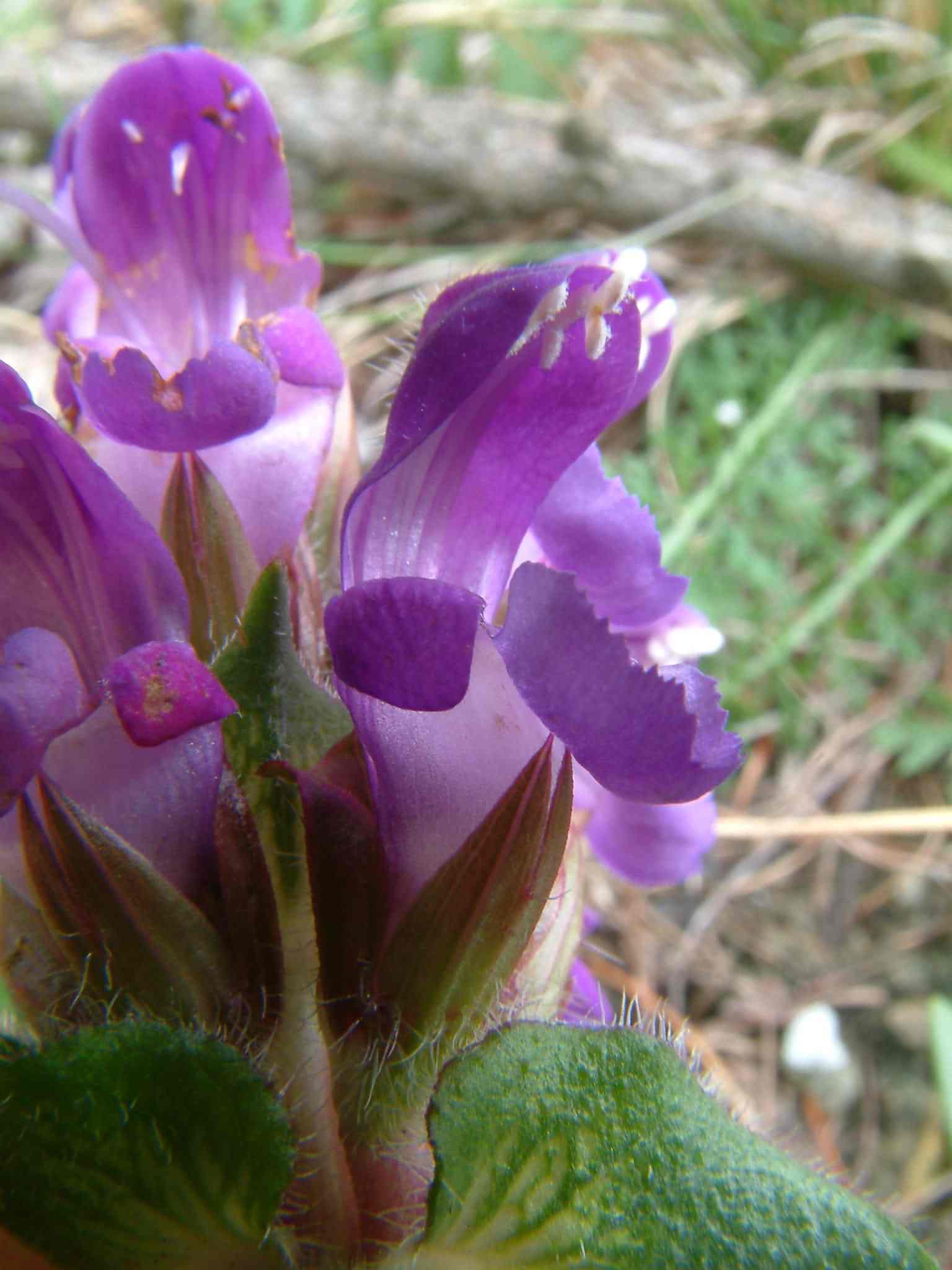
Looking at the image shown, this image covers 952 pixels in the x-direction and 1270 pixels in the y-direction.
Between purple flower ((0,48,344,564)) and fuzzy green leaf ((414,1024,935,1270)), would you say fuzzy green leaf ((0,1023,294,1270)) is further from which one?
purple flower ((0,48,344,564))

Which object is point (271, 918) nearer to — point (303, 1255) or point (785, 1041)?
point (303, 1255)

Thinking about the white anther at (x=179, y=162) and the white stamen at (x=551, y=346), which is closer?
the white stamen at (x=551, y=346)

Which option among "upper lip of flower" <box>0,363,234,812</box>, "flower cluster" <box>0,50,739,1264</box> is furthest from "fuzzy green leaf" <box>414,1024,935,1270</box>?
"upper lip of flower" <box>0,363,234,812</box>

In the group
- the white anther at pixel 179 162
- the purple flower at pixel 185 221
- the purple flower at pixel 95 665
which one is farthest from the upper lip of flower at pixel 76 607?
the white anther at pixel 179 162

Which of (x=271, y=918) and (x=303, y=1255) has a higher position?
(x=271, y=918)

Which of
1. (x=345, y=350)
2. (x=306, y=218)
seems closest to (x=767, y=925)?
(x=345, y=350)

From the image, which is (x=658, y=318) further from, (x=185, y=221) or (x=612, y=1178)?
(x=612, y=1178)

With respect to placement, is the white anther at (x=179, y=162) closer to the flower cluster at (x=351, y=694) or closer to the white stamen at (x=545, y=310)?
the flower cluster at (x=351, y=694)
